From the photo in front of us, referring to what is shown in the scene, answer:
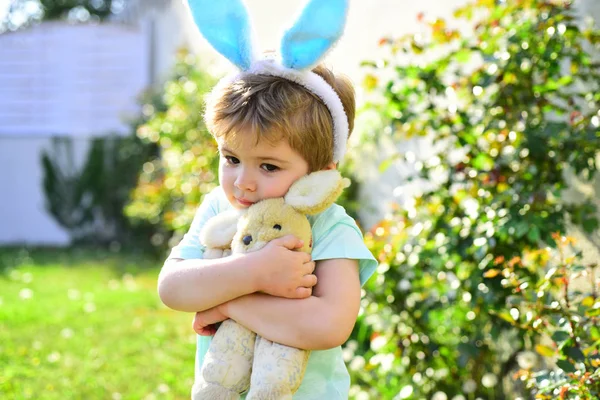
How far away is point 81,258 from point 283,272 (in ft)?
25.6

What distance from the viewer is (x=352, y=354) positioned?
146 inches

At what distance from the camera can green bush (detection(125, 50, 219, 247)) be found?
5.51 meters

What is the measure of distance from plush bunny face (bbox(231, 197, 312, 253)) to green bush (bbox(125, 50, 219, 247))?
3.64m

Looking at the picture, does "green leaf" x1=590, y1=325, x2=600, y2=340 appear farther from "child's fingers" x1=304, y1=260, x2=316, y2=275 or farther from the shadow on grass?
the shadow on grass

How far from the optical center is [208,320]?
1.65 metres

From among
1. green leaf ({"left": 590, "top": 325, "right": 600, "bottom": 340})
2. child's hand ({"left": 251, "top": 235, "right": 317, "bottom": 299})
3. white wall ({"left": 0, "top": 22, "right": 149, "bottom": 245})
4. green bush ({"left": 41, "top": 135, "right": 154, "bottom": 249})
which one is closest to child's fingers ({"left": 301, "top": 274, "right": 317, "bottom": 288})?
child's hand ({"left": 251, "top": 235, "right": 317, "bottom": 299})

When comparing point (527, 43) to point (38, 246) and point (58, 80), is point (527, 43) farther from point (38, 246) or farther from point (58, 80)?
point (58, 80)

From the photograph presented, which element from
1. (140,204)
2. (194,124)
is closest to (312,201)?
(194,124)

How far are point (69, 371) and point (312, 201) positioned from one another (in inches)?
119

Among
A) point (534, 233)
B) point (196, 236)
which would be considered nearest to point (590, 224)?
point (534, 233)

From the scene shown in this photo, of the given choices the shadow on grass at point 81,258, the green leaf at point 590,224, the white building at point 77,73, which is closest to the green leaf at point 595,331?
the green leaf at point 590,224

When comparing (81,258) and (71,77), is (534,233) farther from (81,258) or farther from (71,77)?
(71,77)

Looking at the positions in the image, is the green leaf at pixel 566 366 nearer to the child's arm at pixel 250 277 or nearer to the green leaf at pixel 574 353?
the green leaf at pixel 574 353

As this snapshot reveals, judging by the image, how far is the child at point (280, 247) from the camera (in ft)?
5.15
